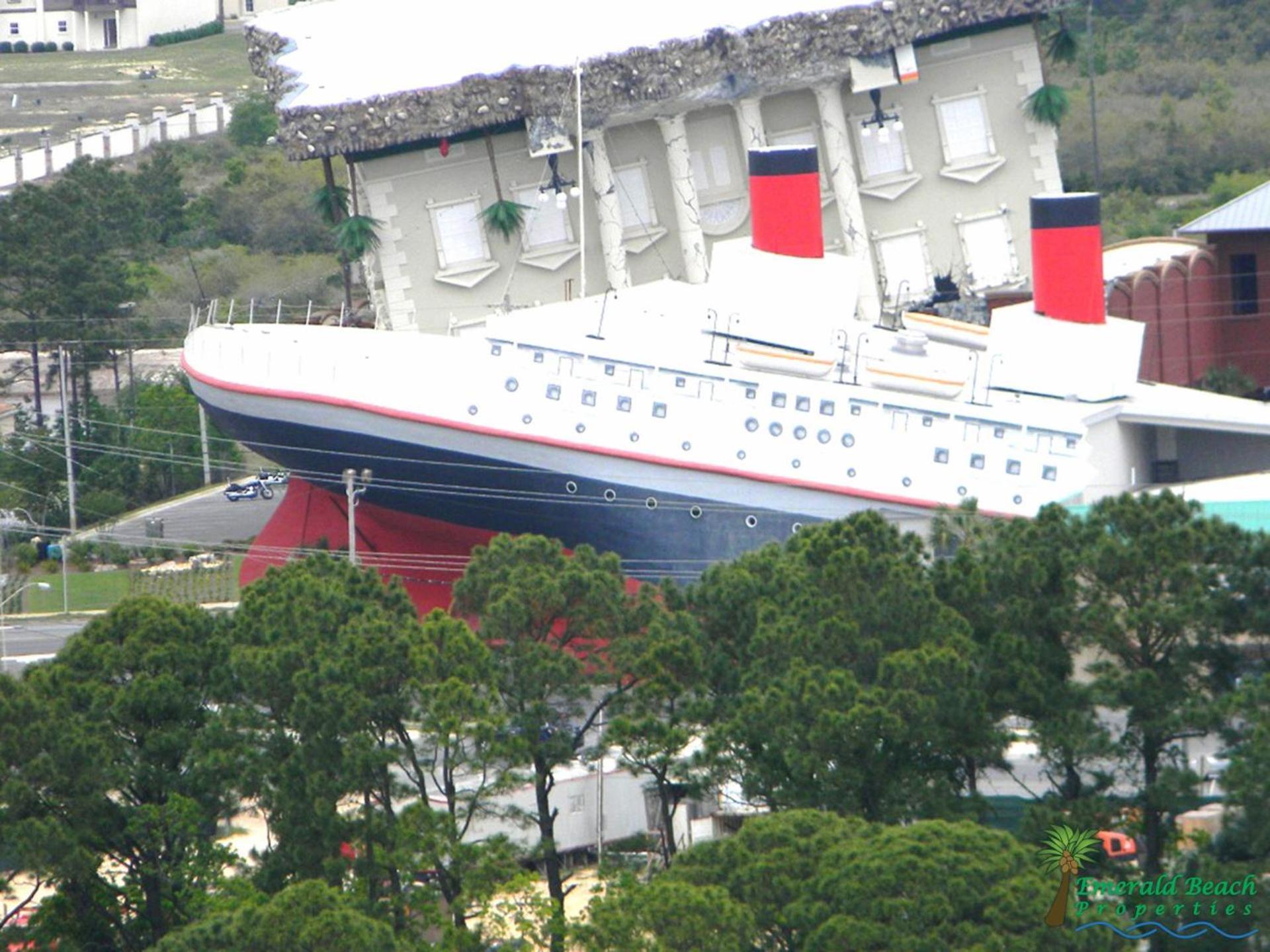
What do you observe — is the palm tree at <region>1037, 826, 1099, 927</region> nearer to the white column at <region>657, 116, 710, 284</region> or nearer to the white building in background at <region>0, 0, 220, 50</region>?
the white column at <region>657, 116, 710, 284</region>

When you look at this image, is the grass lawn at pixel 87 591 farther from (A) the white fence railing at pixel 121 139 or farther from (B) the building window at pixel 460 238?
(A) the white fence railing at pixel 121 139

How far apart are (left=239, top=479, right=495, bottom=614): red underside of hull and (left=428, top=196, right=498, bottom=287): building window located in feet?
22.1

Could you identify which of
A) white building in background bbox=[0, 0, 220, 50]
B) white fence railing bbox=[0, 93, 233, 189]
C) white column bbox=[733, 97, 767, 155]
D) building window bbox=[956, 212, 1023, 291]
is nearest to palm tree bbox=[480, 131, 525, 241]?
white column bbox=[733, 97, 767, 155]

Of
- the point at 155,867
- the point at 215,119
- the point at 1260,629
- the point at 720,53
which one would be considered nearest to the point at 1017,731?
the point at 1260,629

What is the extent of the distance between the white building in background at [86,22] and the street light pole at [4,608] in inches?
3176

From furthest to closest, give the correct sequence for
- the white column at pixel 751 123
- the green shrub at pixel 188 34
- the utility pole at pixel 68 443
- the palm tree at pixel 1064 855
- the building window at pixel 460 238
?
1. the green shrub at pixel 188 34
2. the utility pole at pixel 68 443
3. the white column at pixel 751 123
4. the building window at pixel 460 238
5. the palm tree at pixel 1064 855

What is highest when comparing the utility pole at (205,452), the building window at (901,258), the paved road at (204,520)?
the building window at (901,258)

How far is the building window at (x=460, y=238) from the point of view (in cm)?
5488

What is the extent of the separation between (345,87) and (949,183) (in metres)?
13.5

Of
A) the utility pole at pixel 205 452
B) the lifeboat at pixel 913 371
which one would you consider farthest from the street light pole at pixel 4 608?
the lifeboat at pixel 913 371

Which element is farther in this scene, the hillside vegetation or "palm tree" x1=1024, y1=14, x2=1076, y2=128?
the hillside vegetation

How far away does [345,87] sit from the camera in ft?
175

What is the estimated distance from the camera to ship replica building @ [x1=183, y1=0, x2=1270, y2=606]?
4659 centimetres

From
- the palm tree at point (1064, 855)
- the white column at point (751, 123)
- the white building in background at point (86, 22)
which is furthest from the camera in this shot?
the white building in background at point (86, 22)
